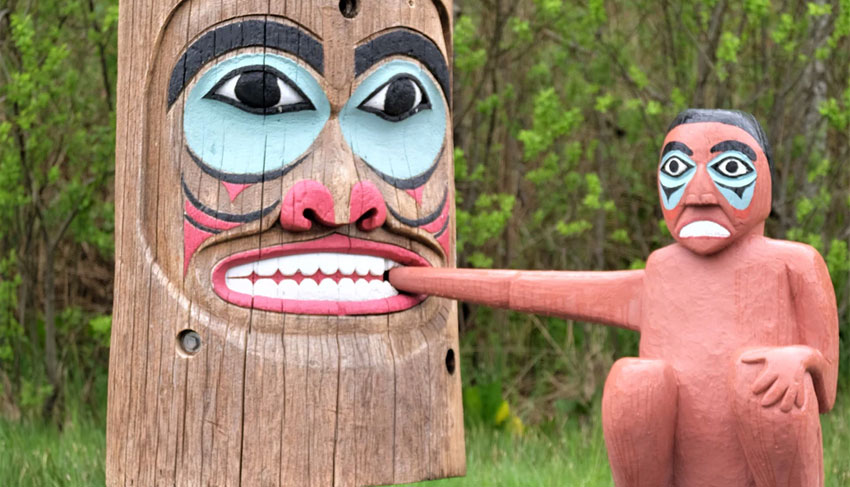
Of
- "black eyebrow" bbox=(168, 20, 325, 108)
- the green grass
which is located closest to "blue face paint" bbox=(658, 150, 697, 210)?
"black eyebrow" bbox=(168, 20, 325, 108)

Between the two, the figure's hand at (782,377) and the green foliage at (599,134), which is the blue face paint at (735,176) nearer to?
the figure's hand at (782,377)

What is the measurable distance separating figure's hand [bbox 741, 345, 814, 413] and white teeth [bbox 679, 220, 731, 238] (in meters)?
0.34

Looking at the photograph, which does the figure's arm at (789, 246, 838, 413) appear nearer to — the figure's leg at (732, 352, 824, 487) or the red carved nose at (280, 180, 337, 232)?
the figure's leg at (732, 352, 824, 487)

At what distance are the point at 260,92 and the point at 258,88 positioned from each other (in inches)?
0.6

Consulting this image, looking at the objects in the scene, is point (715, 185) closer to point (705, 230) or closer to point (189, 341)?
point (705, 230)

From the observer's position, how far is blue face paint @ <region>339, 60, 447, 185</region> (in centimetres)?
358

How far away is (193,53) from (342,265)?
0.83m

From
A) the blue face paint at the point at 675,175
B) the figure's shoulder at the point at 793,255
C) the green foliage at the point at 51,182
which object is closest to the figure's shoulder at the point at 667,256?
the blue face paint at the point at 675,175

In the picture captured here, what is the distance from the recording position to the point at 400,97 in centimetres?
365

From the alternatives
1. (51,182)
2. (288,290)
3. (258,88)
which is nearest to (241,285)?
(288,290)

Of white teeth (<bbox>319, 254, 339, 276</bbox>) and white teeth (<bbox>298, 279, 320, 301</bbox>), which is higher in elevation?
white teeth (<bbox>319, 254, 339, 276</bbox>)

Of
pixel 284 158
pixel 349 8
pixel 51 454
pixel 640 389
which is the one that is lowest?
pixel 51 454

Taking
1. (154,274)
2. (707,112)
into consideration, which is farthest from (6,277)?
(707,112)

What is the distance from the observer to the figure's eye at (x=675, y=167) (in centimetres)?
296
